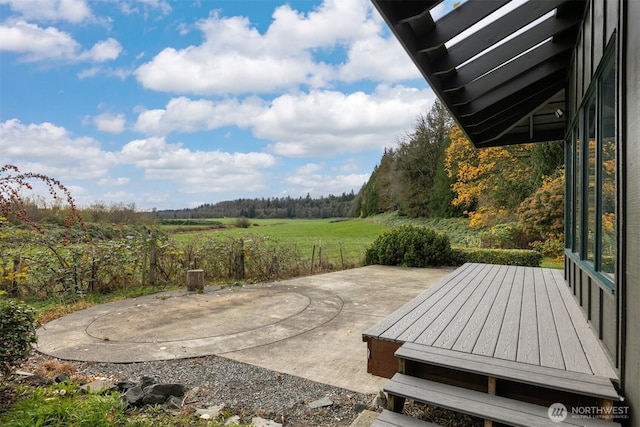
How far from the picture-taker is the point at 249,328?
448 centimetres

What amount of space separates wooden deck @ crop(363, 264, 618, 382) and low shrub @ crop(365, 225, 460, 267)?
5.41 meters

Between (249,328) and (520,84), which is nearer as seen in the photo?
(520,84)

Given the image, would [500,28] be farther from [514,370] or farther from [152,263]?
[152,263]

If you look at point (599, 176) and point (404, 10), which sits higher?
point (404, 10)

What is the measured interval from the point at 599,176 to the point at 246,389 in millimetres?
3191

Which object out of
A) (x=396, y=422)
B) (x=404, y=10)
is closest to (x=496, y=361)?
(x=396, y=422)

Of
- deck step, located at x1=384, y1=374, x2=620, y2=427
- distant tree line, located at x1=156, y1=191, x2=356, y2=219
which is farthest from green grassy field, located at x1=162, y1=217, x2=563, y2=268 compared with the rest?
deck step, located at x1=384, y1=374, x2=620, y2=427

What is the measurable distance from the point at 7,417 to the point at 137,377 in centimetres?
103

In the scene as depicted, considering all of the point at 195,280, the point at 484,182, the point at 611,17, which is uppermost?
the point at 484,182

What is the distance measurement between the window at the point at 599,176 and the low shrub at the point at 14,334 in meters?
4.03

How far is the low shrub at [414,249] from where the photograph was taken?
977 centimetres

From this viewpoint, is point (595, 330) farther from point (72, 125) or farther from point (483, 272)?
point (72, 125)

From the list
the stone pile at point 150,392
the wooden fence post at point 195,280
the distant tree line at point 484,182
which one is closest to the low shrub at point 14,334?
the stone pile at point 150,392

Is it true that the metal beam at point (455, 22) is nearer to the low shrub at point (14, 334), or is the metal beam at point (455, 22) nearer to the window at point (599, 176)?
the window at point (599, 176)
